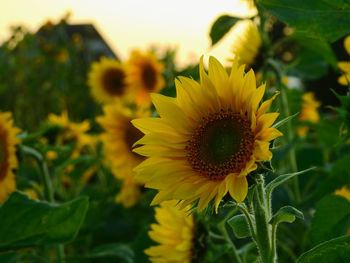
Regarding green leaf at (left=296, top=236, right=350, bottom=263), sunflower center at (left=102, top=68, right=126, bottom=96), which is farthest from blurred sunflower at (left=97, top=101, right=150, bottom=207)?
green leaf at (left=296, top=236, right=350, bottom=263)

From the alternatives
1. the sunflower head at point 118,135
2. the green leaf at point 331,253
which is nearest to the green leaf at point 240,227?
the green leaf at point 331,253

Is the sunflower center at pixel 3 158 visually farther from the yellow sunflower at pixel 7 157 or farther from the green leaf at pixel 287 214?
the green leaf at pixel 287 214

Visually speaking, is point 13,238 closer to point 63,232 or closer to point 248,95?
point 63,232

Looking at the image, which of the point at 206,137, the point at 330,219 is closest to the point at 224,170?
the point at 206,137

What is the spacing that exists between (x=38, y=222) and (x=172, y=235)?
26 cm

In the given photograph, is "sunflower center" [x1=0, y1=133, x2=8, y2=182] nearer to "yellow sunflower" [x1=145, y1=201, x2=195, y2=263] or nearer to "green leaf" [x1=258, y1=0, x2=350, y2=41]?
"yellow sunflower" [x1=145, y1=201, x2=195, y2=263]

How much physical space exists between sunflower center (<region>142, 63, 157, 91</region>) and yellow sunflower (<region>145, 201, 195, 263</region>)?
1.57 metres

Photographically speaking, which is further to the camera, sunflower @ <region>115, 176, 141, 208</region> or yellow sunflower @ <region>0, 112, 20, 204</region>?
sunflower @ <region>115, 176, 141, 208</region>

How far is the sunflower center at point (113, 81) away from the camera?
2963 millimetres

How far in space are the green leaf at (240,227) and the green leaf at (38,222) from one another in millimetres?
307

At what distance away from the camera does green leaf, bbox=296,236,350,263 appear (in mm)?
582

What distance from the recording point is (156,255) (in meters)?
1.00

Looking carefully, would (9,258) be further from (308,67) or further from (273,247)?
(308,67)

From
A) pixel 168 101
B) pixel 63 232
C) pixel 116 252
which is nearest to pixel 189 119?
pixel 168 101
